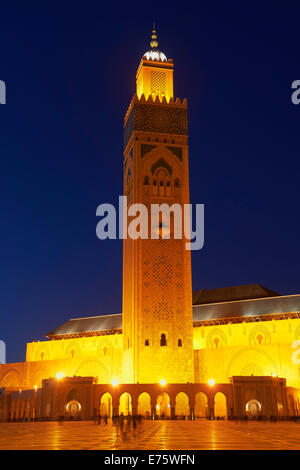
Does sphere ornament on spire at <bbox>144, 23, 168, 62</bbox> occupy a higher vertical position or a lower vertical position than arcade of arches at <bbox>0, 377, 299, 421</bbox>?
higher

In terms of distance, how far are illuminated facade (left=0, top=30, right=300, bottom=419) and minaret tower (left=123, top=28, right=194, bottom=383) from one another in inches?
2.3

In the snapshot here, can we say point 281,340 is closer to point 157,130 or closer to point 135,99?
point 157,130

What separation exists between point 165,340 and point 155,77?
1656 centimetres

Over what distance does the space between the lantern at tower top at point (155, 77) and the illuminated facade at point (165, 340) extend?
0.21 feet

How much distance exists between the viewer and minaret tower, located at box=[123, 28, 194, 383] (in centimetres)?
2903

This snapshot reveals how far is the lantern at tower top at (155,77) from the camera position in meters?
34.1

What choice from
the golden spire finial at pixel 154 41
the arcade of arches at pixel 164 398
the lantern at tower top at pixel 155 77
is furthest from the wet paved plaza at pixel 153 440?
the golden spire finial at pixel 154 41

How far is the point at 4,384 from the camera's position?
4112 cm

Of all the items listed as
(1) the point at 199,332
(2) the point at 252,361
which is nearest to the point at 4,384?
(1) the point at 199,332

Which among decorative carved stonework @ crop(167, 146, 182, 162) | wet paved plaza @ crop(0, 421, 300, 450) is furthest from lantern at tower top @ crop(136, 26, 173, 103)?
wet paved plaza @ crop(0, 421, 300, 450)

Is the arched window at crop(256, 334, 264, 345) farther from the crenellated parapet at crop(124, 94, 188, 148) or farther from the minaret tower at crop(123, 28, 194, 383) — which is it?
the crenellated parapet at crop(124, 94, 188, 148)

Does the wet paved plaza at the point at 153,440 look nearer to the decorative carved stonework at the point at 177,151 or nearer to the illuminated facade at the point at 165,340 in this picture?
the illuminated facade at the point at 165,340

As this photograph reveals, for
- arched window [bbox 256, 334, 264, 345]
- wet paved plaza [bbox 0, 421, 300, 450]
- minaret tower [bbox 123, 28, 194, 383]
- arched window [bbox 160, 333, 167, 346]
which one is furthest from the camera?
arched window [bbox 256, 334, 264, 345]
